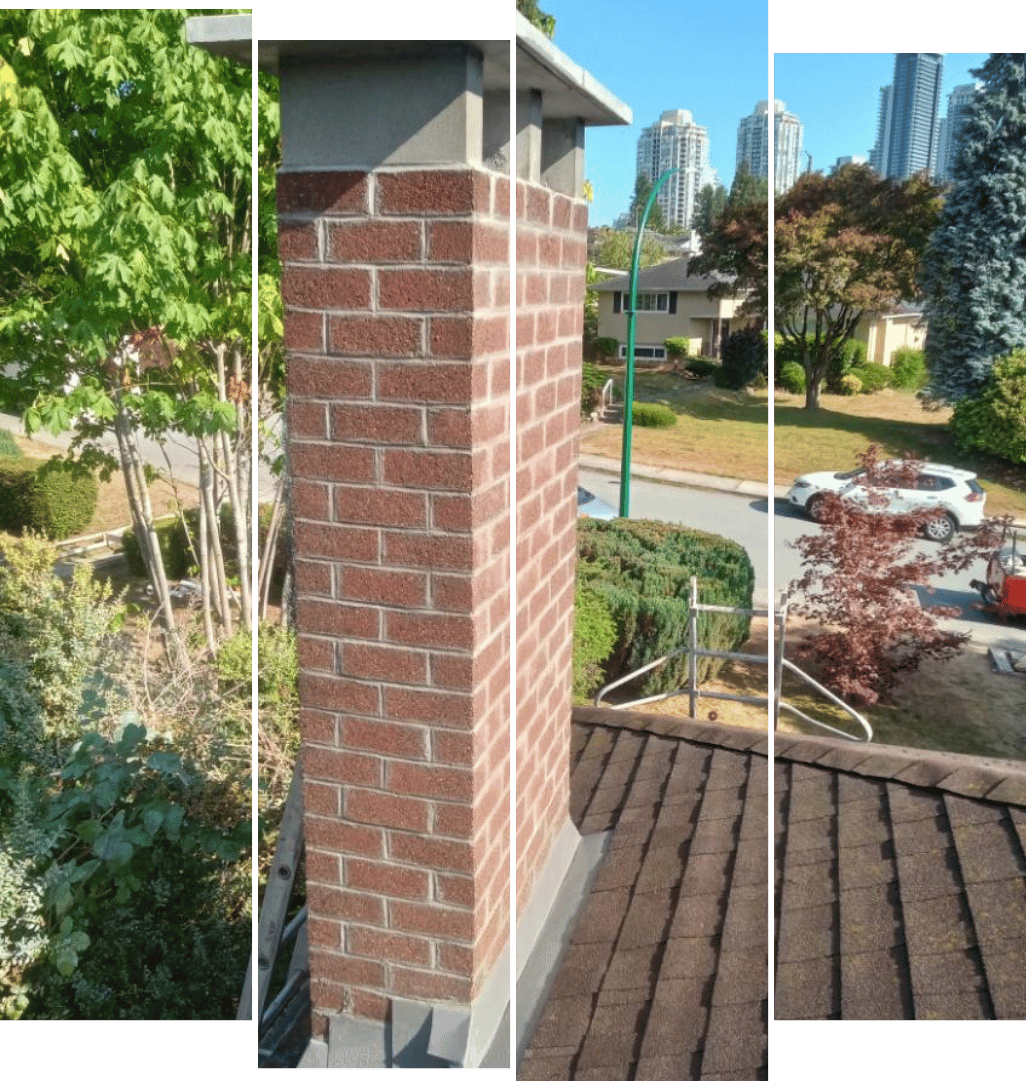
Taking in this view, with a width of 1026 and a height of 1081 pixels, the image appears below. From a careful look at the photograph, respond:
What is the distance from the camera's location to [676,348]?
173 centimetres

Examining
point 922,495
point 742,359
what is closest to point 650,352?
point 742,359

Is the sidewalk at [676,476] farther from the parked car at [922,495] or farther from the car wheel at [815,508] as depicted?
the car wheel at [815,508]

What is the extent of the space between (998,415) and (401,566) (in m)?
3.88

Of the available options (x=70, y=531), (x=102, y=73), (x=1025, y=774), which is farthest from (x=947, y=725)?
(x=70, y=531)

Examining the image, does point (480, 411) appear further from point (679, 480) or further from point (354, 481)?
point (679, 480)

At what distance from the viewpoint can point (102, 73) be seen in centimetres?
566

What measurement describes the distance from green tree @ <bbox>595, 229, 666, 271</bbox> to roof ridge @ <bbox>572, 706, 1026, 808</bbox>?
43.7 inches

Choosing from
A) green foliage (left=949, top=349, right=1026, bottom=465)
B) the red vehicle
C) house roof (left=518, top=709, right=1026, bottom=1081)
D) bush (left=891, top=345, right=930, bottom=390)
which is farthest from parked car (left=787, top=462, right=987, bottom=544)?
house roof (left=518, top=709, right=1026, bottom=1081)

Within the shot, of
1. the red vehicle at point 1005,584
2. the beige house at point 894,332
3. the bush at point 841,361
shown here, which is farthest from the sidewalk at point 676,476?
the red vehicle at point 1005,584

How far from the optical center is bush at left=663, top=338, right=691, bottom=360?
170cm

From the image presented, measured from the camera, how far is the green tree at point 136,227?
5680mm

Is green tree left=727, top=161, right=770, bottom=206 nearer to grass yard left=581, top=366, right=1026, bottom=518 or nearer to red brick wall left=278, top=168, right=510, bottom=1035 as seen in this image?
grass yard left=581, top=366, right=1026, bottom=518

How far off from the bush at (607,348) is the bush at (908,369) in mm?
2616

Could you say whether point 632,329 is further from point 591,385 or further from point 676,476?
point 676,476
